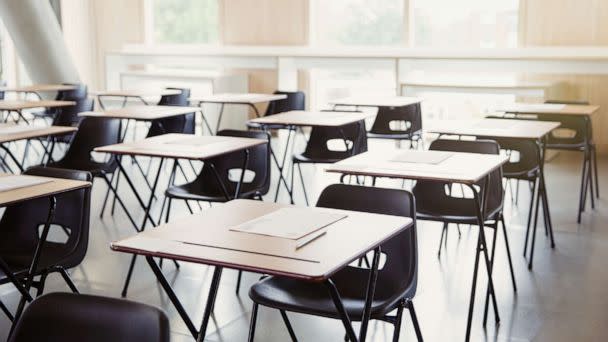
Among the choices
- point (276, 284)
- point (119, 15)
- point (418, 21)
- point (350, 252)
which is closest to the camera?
point (350, 252)

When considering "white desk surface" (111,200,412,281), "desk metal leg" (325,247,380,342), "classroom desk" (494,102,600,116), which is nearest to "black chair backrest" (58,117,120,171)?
"classroom desk" (494,102,600,116)

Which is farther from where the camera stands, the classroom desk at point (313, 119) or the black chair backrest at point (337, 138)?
the black chair backrest at point (337, 138)

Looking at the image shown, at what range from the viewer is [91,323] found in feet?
6.54

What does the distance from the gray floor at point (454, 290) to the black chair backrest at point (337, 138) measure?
2.74 feet

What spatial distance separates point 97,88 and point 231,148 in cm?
945

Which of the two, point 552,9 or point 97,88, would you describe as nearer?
point 552,9

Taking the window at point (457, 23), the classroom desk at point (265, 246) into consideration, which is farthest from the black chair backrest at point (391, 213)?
the window at point (457, 23)

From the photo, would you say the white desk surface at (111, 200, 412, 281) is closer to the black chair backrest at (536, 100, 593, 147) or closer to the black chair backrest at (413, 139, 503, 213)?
the black chair backrest at (413, 139, 503, 213)

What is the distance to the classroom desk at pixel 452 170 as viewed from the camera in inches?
149

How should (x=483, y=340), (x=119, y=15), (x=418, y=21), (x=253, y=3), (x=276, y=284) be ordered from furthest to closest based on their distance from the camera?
(x=119, y=15) → (x=253, y=3) → (x=418, y=21) → (x=483, y=340) → (x=276, y=284)

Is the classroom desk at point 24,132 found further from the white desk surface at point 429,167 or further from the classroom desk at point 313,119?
the white desk surface at point 429,167

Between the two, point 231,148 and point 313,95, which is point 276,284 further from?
point 313,95

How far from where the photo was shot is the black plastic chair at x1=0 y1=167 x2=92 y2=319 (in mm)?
3654

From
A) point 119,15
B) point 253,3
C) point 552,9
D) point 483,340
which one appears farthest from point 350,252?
point 119,15
